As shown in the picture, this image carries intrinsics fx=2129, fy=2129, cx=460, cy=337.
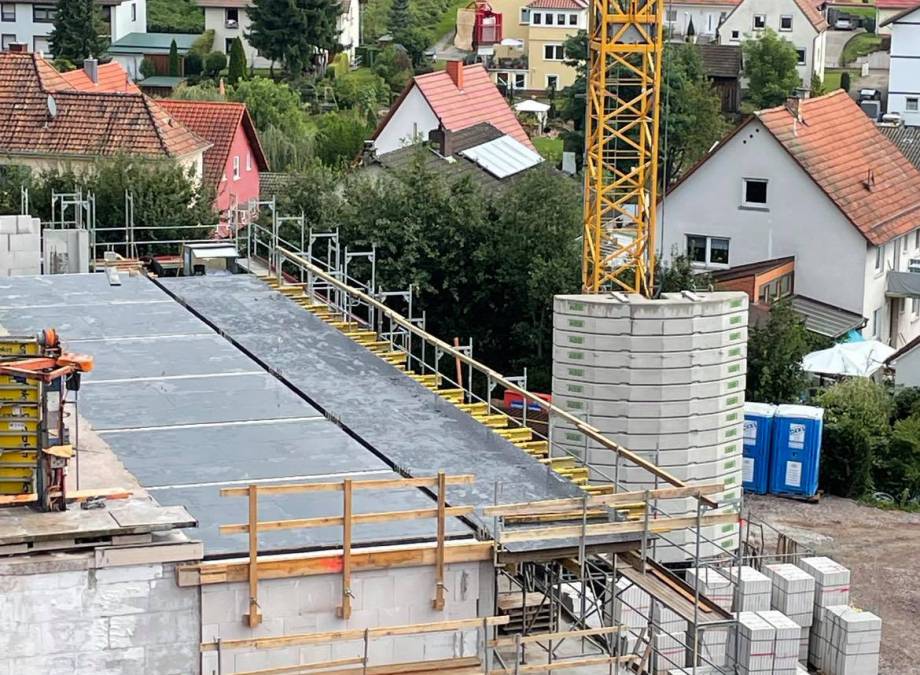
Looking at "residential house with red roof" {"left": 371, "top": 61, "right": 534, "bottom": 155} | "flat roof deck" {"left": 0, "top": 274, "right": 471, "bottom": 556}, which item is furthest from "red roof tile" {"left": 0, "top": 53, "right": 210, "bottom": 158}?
"flat roof deck" {"left": 0, "top": 274, "right": 471, "bottom": 556}

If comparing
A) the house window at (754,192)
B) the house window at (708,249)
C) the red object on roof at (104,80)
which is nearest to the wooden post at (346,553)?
the house window at (754,192)

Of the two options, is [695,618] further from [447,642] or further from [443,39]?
[443,39]

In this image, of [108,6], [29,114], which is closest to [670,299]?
[29,114]

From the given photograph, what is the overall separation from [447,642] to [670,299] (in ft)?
60.9

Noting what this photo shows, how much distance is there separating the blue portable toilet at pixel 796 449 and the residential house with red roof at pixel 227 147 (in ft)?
75.7

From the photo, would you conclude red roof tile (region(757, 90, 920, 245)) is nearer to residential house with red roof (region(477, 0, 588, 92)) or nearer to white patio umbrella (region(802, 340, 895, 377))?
white patio umbrella (region(802, 340, 895, 377))

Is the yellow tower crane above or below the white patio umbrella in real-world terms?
above

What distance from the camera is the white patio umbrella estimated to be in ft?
153

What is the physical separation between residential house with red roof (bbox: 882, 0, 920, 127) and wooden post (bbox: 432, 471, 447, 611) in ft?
241

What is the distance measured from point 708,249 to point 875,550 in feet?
56.3

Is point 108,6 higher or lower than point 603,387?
higher

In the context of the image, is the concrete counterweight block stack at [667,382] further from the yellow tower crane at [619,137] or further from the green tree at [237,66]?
the green tree at [237,66]

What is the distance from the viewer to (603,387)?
3841 centimetres

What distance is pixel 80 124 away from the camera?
55281mm
